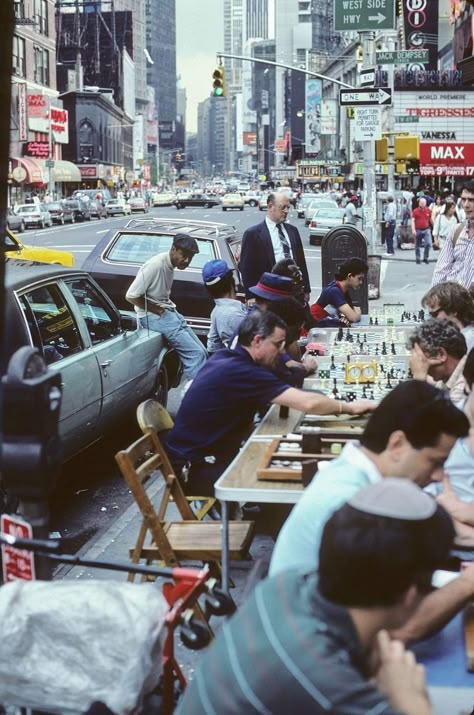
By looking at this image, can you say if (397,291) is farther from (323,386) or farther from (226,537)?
(226,537)

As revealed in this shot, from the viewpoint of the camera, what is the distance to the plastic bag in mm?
3053

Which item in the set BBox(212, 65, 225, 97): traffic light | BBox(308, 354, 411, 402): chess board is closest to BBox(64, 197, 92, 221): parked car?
BBox(212, 65, 225, 97): traffic light

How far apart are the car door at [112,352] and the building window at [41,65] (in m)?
73.9

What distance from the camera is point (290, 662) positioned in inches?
90.7

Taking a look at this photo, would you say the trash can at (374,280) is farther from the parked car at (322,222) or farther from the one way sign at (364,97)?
the parked car at (322,222)

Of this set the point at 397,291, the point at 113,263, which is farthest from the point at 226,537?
the point at 397,291

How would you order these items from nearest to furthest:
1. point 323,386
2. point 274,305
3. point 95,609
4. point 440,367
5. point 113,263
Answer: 1. point 95,609
2. point 440,367
3. point 323,386
4. point 274,305
5. point 113,263

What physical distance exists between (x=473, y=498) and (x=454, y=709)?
4.91 ft

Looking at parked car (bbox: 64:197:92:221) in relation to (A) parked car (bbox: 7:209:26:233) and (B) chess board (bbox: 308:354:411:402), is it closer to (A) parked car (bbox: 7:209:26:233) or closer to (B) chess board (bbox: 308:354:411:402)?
(A) parked car (bbox: 7:209:26:233)

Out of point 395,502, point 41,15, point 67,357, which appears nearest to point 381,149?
point 67,357

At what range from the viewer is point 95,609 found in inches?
121

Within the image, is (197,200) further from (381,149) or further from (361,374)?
(361,374)

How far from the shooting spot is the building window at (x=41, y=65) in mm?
80125

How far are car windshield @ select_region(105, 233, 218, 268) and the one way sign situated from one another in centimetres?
564
